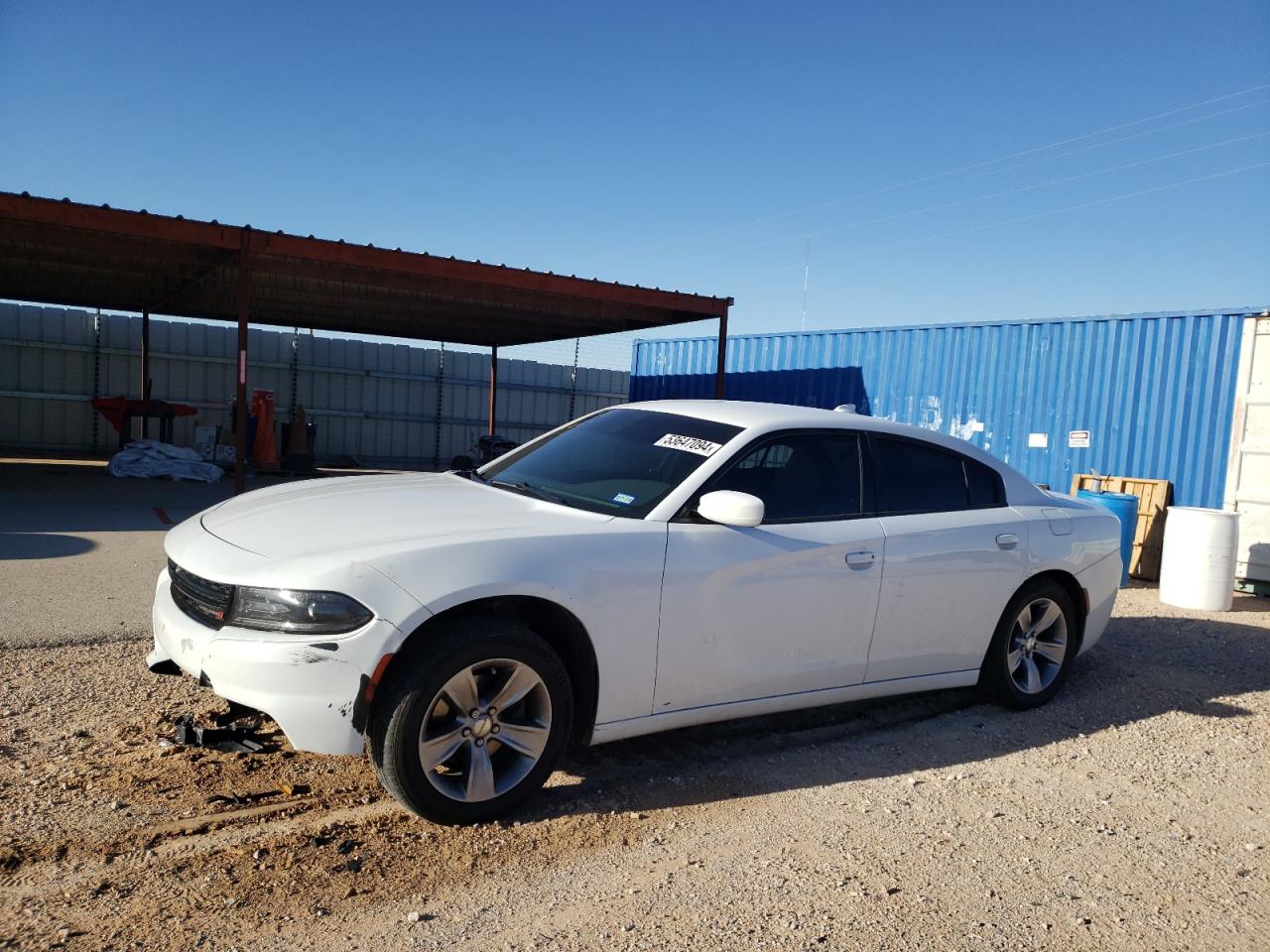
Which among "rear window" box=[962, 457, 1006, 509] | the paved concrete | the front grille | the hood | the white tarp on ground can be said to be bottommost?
the paved concrete

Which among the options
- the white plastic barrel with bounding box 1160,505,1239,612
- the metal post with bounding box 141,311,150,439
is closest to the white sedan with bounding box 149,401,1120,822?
the white plastic barrel with bounding box 1160,505,1239,612

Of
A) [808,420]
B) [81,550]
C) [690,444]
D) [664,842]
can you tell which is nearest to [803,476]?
[808,420]

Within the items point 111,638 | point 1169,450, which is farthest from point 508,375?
point 111,638

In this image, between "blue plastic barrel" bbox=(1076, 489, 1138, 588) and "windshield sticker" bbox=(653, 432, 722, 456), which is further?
"blue plastic barrel" bbox=(1076, 489, 1138, 588)

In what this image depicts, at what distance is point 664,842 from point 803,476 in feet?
5.80

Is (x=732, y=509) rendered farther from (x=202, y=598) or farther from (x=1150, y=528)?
(x=1150, y=528)

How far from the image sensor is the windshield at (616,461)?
4.04 m

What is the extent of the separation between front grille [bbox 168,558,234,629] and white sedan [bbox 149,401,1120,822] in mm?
11

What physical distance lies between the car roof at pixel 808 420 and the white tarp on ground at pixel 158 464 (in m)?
13.4

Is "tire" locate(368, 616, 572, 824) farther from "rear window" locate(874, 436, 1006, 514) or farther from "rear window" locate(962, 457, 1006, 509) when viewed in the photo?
"rear window" locate(962, 457, 1006, 509)

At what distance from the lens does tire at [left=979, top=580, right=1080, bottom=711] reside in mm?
5035

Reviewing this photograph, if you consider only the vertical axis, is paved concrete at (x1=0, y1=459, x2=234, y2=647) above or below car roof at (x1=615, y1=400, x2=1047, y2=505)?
below

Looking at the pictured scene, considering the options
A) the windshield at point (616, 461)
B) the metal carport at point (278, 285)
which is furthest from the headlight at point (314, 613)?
the metal carport at point (278, 285)

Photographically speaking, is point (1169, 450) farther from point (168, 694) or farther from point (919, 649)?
point (168, 694)
